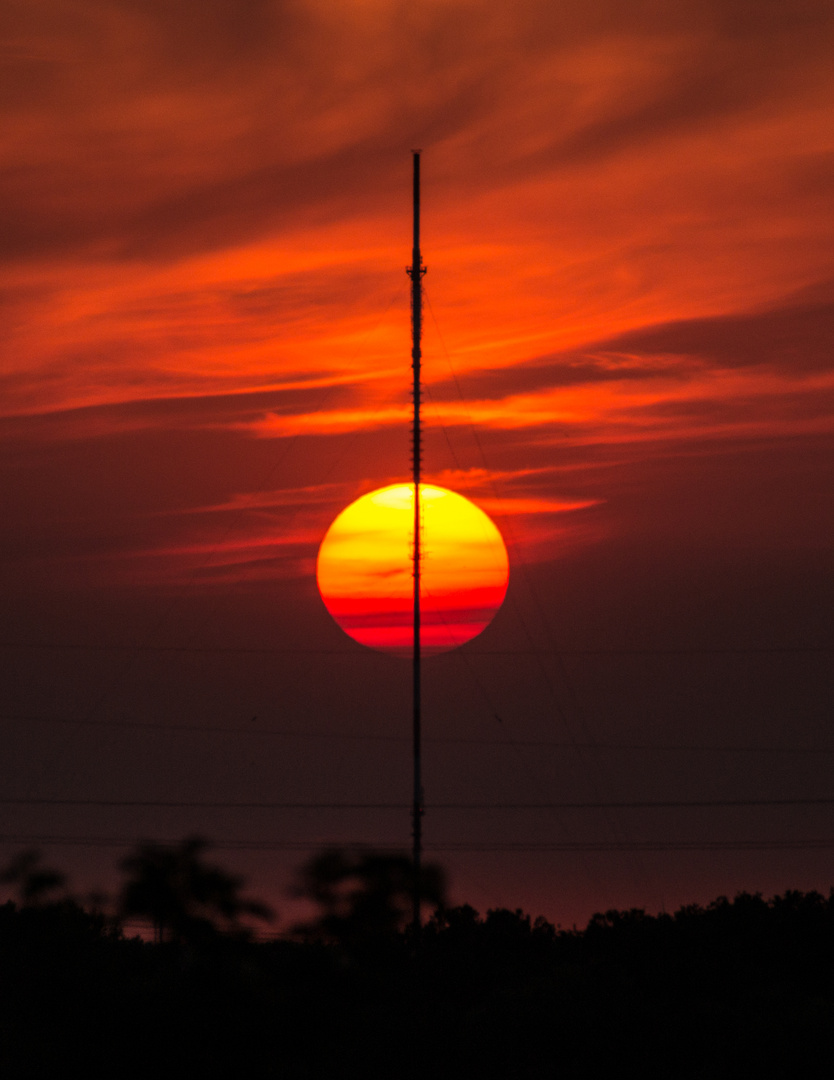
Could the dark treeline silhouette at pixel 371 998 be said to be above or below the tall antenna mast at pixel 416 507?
below

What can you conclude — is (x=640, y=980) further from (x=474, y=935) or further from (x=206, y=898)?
(x=206, y=898)

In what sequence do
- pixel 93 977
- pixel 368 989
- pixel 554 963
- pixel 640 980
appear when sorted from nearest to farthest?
pixel 93 977
pixel 368 989
pixel 640 980
pixel 554 963

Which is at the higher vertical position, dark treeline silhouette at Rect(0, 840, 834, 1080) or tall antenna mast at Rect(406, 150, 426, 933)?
tall antenna mast at Rect(406, 150, 426, 933)

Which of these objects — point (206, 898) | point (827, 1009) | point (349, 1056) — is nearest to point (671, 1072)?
point (827, 1009)
